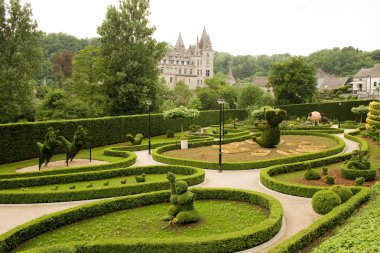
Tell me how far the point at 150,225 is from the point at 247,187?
7108 mm

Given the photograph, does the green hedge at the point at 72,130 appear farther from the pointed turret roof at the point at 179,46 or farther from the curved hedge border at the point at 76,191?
the pointed turret roof at the point at 179,46

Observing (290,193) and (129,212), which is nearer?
(129,212)

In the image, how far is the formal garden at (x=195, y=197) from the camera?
11.1 metres

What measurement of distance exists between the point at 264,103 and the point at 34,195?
179ft

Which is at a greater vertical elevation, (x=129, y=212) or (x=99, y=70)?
(x=99, y=70)

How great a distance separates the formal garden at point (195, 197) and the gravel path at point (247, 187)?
0.21 feet

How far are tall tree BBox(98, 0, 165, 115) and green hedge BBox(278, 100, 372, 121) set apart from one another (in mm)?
25364

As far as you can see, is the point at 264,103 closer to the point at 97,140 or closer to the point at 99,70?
the point at 99,70

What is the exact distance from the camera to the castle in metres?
124

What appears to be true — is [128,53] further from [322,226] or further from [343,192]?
[322,226]

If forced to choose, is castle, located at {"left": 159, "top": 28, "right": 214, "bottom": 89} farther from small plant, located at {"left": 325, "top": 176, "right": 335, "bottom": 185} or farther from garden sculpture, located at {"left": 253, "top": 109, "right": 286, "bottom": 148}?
small plant, located at {"left": 325, "top": 176, "right": 335, "bottom": 185}

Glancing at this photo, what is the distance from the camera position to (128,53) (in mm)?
44750

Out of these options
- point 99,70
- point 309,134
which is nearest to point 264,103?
point 309,134

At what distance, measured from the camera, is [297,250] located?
10508 mm
